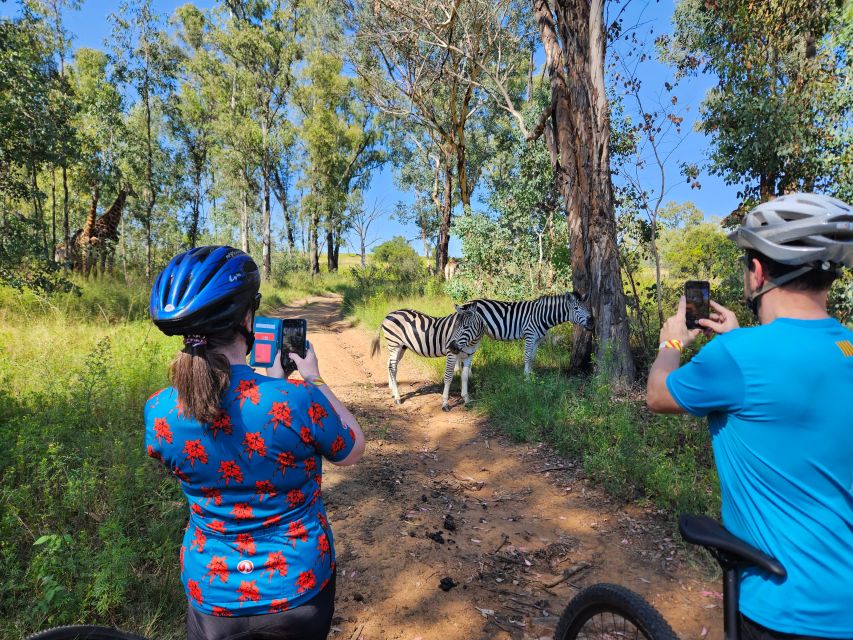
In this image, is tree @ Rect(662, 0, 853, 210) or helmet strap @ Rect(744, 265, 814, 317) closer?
helmet strap @ Rect(744, 265, 814, 317)

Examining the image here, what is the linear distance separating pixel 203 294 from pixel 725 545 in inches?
76.3

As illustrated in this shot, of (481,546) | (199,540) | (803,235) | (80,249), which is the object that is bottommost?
(481,546)

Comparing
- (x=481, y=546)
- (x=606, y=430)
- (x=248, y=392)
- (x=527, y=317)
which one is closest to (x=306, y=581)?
(x=248, y=392)

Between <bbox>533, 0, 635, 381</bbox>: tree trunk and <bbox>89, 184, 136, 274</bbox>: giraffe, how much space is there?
13.6 m

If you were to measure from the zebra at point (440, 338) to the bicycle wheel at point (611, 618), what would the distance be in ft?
19.2

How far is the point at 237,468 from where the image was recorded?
150 centimetres


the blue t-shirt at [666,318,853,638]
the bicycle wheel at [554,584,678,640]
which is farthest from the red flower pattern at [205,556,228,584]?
the blue t-shirt at [666,318,853,638]

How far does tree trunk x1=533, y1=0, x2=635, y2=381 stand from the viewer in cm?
775

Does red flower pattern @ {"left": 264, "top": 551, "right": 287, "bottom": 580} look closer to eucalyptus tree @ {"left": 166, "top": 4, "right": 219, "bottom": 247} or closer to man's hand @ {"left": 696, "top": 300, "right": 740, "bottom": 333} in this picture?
man's hand @ {"left": 696, "top": 300, "right": 740, "bottom": 333}

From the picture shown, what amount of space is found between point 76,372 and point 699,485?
7.48 m

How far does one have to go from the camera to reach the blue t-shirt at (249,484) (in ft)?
4.92

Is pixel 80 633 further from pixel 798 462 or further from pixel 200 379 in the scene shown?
pixel 798 462

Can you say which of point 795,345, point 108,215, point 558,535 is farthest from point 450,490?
point 108,215

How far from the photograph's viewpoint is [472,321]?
28.4 ft
